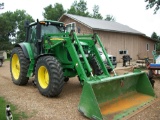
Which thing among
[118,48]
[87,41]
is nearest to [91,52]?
[87,41]

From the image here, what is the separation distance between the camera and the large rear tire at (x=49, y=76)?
5066 mm

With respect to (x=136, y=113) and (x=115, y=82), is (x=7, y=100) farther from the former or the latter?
(x=136, y=113)

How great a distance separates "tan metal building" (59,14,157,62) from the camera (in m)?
18.1

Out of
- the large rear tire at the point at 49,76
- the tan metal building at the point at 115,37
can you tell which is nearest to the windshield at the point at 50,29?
the large rear tire at the point at 49,76

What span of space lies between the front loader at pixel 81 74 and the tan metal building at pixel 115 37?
9.87m

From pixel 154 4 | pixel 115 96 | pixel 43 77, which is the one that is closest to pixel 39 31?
pixel 43 77

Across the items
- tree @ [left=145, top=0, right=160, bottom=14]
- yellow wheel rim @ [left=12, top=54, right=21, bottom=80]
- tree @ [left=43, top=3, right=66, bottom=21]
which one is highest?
tree @ [left=43, top=3, right=66, bottom=21]

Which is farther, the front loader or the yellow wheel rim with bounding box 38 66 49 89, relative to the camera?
the yellow wheel rim with bounding box 38 66 49 89

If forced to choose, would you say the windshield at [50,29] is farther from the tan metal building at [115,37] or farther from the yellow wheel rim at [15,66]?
the tan metal building at [115,37]

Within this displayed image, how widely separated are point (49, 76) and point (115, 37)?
1552 cm

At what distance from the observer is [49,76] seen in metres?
5.22

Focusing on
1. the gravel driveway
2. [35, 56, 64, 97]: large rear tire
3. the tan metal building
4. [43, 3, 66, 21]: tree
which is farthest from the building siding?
[43, 3, 66, 21]: tree

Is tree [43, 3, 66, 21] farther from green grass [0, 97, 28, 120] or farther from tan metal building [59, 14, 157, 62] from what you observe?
green grass [0, 97, 28, 120]

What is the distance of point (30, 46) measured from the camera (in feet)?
22.7
